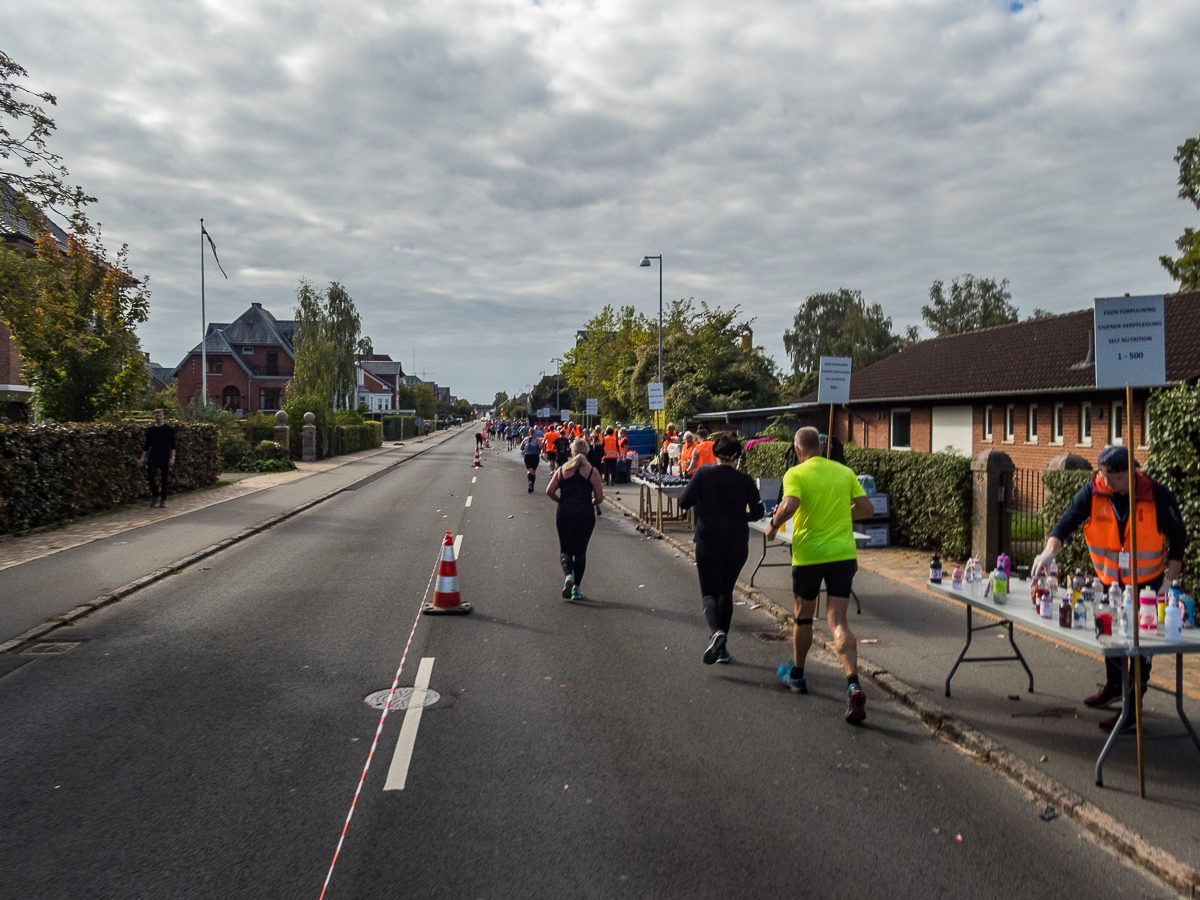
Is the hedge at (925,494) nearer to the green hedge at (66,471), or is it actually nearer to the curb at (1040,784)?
the curb at (1040,784)

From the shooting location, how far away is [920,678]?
Answer: 6352mm

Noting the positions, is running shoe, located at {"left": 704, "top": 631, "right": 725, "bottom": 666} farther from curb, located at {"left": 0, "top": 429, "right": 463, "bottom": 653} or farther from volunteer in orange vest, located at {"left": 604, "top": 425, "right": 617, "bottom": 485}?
volunteer in orange vest, located at {"left": 604, "top": 425, "right": 617, "bottom": 485}

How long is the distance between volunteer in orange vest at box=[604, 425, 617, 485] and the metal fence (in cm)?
1397

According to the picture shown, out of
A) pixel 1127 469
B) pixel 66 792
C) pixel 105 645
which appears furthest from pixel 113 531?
pixel 1127 469

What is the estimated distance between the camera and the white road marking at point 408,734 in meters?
4.62

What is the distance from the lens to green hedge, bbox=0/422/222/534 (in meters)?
13.6

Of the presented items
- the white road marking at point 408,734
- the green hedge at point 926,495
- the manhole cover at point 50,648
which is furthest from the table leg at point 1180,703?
the manhole cover at point 50,648

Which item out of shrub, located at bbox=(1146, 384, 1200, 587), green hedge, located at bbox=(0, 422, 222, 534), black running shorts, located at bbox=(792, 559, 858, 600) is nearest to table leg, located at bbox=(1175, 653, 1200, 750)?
black running shorts, located at bbox=(792, 559, 858, 600)

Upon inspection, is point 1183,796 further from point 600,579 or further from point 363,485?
point 363,485

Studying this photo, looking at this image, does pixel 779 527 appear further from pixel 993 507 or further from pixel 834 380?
pixel 834 380

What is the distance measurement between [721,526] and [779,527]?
900 mm

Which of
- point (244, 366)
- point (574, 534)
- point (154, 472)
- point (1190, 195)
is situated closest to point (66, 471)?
point (154, 472)

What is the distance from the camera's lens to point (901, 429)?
32406 mm

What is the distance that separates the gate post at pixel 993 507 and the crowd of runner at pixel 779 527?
4.22 m
